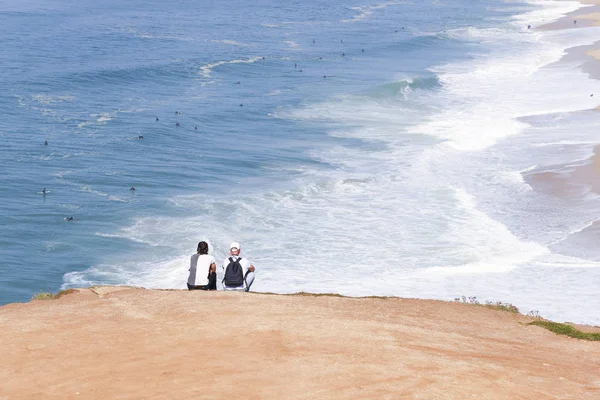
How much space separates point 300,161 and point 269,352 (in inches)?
1103

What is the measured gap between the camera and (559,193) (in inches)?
1390

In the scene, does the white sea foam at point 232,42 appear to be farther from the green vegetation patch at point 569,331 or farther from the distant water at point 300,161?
the green vegetation patch at point 569,331

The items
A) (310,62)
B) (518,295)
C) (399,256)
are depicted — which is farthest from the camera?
(310,62)

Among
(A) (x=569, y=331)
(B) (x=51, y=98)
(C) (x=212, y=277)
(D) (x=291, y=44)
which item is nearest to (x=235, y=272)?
(C) (x=212, y=277)

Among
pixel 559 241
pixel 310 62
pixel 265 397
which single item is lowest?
pixel 265 397

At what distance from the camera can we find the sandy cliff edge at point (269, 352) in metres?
12.0

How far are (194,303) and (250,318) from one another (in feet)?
4.96

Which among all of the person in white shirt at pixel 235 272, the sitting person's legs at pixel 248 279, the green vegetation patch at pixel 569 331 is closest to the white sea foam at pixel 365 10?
the sitting person's legs at pixel 248 279

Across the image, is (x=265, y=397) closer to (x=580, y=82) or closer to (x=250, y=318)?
(x=250, y=318)

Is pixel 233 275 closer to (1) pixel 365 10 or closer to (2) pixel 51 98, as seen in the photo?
(2) pixel 51 98

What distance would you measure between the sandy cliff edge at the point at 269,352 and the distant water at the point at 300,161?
8.95 m

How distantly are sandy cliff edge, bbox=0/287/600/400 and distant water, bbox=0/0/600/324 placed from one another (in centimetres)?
895

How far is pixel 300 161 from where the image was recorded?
4091 cm

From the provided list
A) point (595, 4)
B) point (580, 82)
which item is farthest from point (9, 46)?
point (595, 4)
